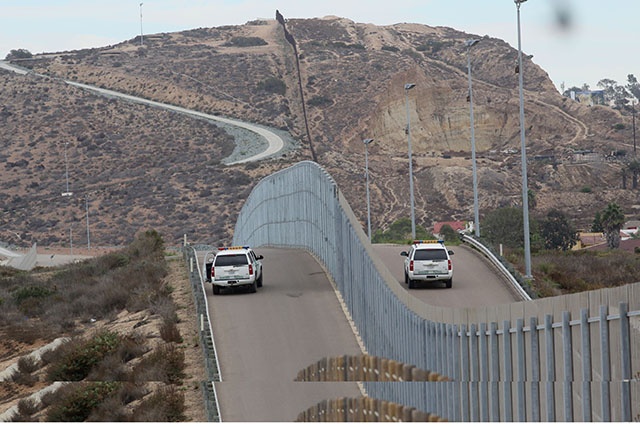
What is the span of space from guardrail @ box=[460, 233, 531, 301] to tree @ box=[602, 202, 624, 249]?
3763 cm

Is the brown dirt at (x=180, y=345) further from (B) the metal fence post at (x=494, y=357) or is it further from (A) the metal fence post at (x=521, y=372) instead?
(A) the metal fence post at (x=521, y=372)

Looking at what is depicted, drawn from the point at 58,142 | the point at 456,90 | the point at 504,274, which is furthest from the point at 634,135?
the point at 504,274

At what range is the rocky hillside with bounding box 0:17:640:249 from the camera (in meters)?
119

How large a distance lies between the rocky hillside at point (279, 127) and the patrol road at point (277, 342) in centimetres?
6732

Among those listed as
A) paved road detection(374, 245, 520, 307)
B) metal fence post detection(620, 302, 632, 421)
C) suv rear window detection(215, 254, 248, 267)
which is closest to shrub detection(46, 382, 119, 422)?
suv rear window detection(215, 254, 248, 267)

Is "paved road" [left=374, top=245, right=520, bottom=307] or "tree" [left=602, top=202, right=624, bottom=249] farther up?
"paved road" [left=374, top=245, right=520, bottom=307]

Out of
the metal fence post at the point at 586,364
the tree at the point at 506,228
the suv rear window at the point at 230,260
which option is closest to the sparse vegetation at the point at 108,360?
the suv rear window at the point at 230,260

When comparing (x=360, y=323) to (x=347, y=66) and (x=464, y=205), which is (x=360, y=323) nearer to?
(x=464, y=205)

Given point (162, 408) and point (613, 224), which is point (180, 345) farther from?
point (613, 224)

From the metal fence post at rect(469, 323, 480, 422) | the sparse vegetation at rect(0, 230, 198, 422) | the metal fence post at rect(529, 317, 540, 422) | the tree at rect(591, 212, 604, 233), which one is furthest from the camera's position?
the tree at rect(591, 212, 604, 233)

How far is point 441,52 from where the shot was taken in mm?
197125

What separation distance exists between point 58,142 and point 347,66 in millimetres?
50949

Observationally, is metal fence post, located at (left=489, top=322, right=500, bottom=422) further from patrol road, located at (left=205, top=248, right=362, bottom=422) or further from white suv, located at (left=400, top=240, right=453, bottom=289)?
white suv, located at (left=400, top=240, right=453, bottom=289)

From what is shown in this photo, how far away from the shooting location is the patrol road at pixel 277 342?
26.8 m
